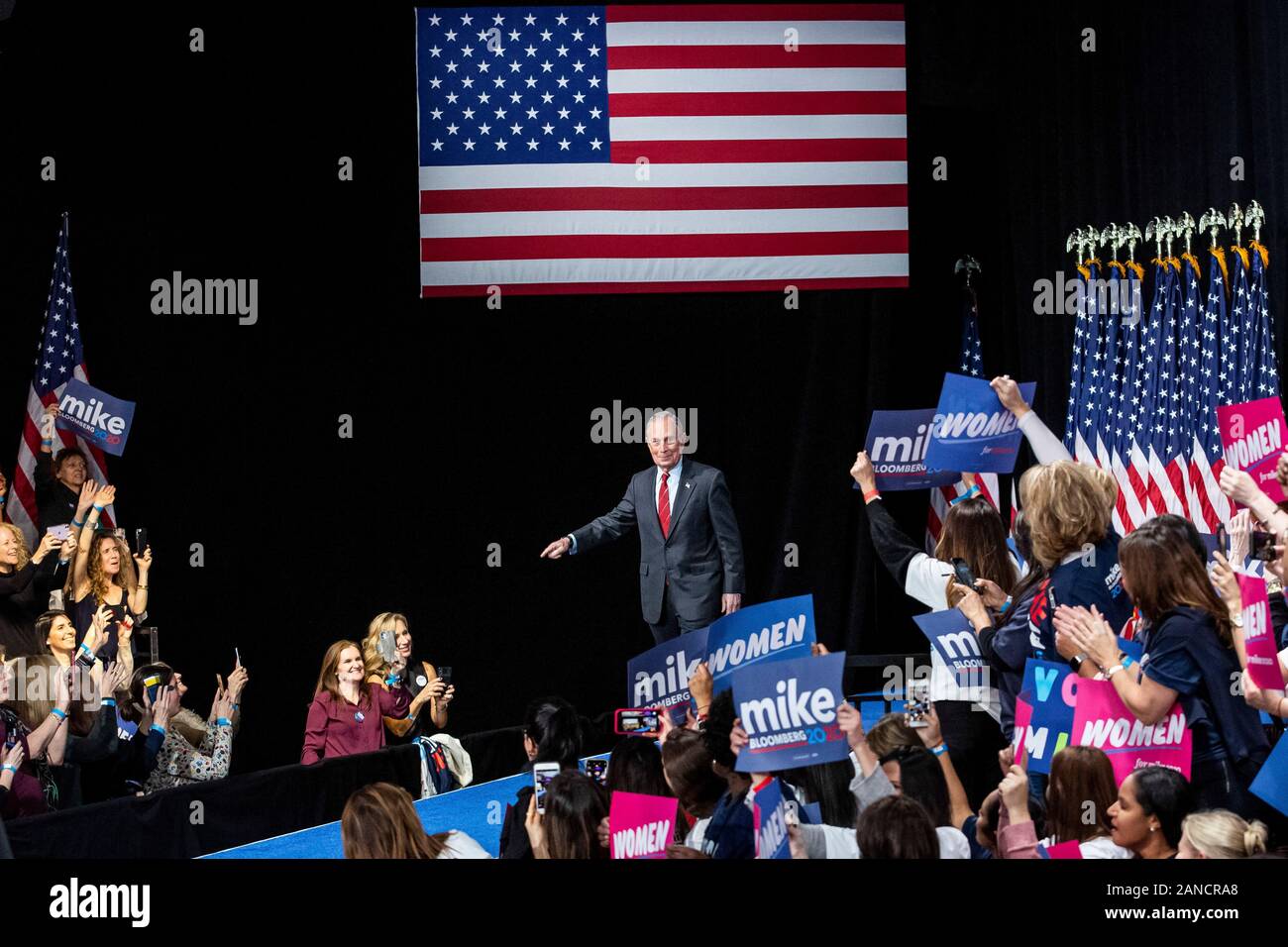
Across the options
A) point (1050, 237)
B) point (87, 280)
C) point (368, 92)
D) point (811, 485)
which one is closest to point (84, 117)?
point (87, 280)

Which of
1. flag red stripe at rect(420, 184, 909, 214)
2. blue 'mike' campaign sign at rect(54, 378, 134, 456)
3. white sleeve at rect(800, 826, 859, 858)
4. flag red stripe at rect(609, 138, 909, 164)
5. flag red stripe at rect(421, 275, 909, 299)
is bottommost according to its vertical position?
white sleeve at rect(800, 826, 859, 858)

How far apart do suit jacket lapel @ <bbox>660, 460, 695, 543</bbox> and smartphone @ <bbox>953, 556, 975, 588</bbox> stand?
131 inches

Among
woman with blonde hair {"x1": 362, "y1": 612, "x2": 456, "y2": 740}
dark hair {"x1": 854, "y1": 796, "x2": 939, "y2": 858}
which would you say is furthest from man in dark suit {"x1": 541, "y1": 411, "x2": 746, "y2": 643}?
dark hair {"x1": 854, "y1": 796, "x2": 939, "y2": 858}

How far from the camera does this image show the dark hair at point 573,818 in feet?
12.6

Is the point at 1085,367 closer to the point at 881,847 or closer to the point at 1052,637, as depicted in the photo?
the point at 1052,637

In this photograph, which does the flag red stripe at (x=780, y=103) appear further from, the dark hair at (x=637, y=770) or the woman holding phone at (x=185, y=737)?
the dark hair at (x=637, y=770)

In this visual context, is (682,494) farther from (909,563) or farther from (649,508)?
(909,563)

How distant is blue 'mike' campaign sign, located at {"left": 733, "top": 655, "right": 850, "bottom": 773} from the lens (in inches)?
142

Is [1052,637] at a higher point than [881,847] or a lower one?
higher

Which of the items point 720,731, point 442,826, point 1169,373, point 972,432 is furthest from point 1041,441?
point 442,826

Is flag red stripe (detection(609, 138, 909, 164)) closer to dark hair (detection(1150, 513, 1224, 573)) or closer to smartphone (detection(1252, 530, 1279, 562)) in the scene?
smartphone (detection(1252, 530, 1279, 562))

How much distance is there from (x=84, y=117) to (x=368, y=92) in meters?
1.69

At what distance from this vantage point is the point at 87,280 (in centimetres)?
930
